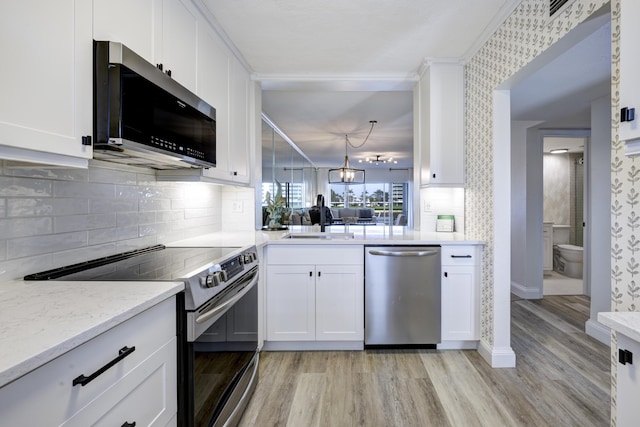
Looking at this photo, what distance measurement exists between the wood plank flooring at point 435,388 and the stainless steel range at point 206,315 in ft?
1.24

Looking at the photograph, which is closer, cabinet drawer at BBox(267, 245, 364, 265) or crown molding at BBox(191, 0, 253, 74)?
crown molding at BBox(191, 0, 253, 74)

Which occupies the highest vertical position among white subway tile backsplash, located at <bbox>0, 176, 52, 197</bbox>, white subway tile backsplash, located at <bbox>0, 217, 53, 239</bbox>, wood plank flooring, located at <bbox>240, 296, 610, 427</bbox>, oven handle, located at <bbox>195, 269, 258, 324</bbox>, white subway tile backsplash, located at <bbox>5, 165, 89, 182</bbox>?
white subway tile backsplash, located at <bbox>5, 165, 89, 182</bbox>

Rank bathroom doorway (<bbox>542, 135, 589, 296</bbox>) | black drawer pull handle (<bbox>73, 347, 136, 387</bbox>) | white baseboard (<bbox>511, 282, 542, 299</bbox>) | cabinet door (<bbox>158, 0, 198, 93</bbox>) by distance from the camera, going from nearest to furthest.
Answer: black drawer pull handle (<bbox>73, 347, 136, 387</bbox>), cabinet door (<bbox>158, 0, 198, 93</bbox>), white baseboard (<bbox>511, 282, 542, 299</bbox>), bathroom doorway (<bbox>542, 135, 589, 296</bbox>)

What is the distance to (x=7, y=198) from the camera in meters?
1.21

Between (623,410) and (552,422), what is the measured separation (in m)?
1.12

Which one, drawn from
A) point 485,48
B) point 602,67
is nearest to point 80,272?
point 485,48

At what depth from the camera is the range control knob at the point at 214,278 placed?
1.37 m

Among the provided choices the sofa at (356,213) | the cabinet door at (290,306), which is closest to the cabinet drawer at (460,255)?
the cabinet door at (290,306)

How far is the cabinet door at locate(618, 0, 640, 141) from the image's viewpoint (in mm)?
1014

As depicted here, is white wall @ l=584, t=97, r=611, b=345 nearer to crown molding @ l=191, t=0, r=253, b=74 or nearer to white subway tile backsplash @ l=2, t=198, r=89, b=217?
crown molding @ l=191, t=0, r=253, b=74

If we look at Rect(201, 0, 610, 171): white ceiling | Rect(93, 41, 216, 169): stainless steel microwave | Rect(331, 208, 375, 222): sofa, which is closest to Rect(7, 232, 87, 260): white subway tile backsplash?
Rect(93, 41, 216, 169): stainless steel microwave

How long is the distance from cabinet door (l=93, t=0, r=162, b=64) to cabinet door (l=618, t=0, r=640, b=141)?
1.74 meters

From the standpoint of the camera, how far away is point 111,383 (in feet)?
2.91

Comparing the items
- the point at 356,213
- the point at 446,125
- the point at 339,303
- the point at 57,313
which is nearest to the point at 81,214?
the point at 57,313
